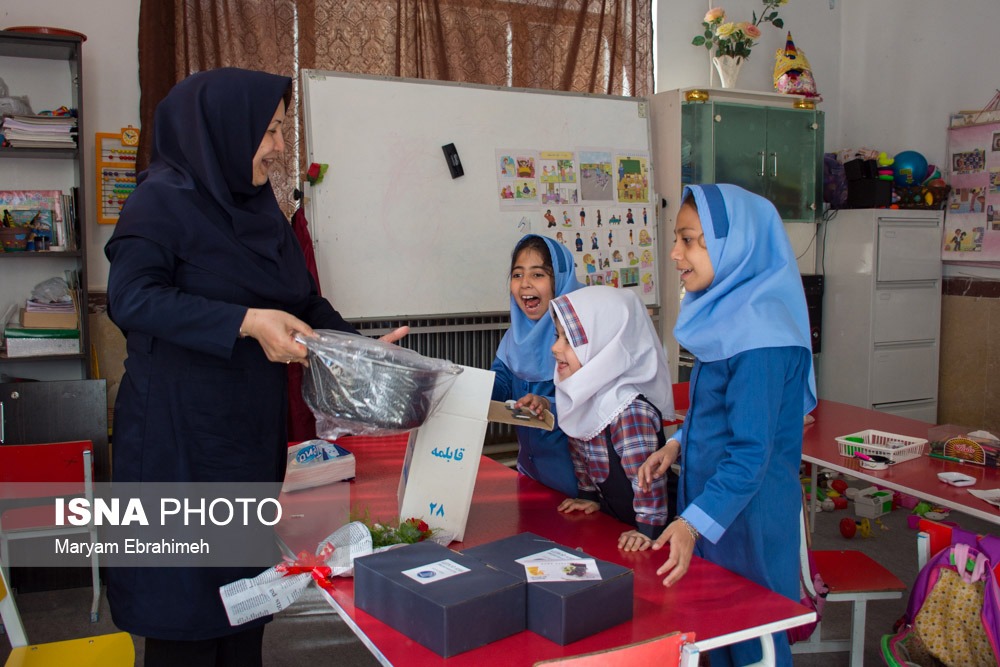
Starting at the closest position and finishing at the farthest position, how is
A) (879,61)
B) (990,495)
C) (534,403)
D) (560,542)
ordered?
(560,542)
(534,403)
(990,495)
(879,61)

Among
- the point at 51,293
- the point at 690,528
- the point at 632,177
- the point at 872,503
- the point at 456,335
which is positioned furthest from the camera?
the point at 632,177

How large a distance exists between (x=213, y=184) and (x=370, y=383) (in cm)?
50

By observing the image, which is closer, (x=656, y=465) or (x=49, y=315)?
(x=656, y=465)

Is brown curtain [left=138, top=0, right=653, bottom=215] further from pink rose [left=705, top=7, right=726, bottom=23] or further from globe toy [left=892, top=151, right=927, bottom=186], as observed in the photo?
globe toy [left=892, top=151, right=927, bottom=186]

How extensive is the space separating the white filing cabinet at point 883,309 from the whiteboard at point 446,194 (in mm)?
1290

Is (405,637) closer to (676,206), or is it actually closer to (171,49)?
(171,49)

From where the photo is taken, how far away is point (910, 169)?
511 centimetres

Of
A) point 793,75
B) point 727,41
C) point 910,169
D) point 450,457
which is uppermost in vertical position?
point 727,41

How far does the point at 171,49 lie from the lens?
3.95 meters

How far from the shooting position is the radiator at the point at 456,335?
13.9 feet

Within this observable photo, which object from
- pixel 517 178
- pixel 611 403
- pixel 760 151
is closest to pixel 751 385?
pixel 611 403

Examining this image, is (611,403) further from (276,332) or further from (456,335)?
(456,335)

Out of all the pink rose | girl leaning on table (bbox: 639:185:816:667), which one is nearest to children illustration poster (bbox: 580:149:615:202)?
the pink rose

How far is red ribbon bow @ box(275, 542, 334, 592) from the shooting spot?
1.43 m
